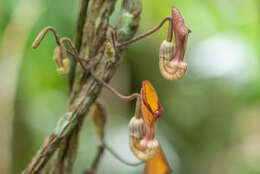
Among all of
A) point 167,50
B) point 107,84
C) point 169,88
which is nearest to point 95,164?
point 107,84

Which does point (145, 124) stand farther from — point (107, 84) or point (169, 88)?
point (169, 88)

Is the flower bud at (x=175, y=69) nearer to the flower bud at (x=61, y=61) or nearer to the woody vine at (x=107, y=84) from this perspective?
the woody vine at (x=107, y=84)

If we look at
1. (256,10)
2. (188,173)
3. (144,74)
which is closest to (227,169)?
(188,173)

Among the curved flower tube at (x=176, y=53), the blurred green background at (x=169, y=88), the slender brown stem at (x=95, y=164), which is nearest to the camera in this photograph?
the curved flower tube at (x=176, y=53)

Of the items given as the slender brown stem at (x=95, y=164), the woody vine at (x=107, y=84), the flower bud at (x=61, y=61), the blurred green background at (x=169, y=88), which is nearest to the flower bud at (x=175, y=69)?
the woody vine at (x=107, y=84)

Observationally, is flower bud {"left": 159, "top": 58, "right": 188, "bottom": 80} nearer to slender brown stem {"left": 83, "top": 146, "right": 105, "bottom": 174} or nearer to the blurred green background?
slender brown stem {"left": 83, "top": 146, "right": 105, "bottom": 174}

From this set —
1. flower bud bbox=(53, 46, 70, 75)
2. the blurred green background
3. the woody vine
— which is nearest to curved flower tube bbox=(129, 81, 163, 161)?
the woody vine
